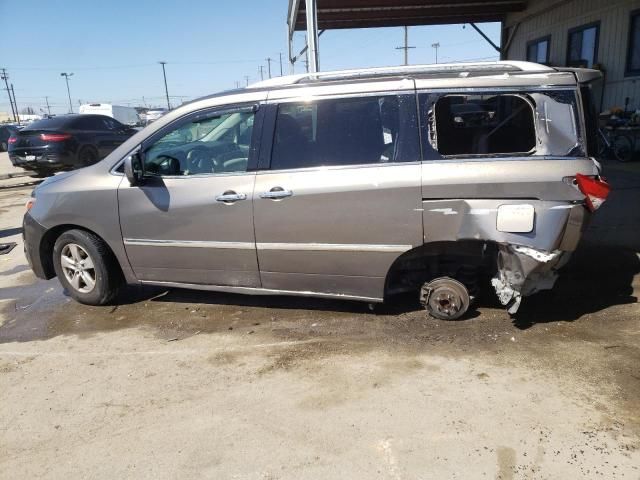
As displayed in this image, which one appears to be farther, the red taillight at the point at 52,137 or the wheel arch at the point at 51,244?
the red taillight at the point at 52,137

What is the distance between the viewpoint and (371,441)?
263 centimetres

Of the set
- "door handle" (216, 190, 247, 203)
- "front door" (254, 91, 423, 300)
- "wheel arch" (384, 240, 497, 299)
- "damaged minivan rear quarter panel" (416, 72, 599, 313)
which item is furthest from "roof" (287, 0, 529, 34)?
"wheel arch" (384, 240, 497, 299)

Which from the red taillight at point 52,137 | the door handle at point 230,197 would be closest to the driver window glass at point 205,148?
the door handle at point 230,197

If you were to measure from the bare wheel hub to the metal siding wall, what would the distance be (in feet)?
33.5

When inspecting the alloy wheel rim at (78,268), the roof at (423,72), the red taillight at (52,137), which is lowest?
the alloy wheel rim at (78,268)

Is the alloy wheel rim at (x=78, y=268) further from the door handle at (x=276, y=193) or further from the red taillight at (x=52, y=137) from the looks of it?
the red taillight at (x=52, y=137)

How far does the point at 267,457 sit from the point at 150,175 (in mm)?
2486

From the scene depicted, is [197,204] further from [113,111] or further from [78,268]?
[113,111]

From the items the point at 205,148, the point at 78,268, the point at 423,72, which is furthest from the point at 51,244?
the point at 423,72

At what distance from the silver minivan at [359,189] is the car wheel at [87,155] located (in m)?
9.63

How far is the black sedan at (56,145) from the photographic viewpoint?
12727 mm

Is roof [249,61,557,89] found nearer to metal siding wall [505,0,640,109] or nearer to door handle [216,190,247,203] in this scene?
door handle [216,190,247,203]

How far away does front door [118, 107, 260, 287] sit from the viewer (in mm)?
3887

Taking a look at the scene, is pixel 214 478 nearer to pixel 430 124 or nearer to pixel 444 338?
pixel 444 338
